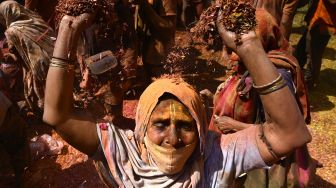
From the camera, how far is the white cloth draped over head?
2.18 meters

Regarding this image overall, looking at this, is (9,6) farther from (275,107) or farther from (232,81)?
(275,107)

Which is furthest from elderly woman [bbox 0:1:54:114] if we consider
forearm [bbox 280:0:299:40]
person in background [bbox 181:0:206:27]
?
forearm [bbox 280:0:299:40]

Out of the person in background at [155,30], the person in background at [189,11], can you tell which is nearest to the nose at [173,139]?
the person in background at [155,30]

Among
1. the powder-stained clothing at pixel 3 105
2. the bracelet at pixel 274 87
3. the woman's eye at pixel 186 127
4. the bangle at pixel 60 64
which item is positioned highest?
the bangle at pixel 60 64

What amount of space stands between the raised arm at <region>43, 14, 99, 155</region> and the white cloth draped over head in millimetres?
181

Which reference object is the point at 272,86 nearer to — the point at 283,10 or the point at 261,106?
the point at 261,106

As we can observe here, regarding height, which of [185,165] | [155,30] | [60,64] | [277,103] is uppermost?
[155,30]

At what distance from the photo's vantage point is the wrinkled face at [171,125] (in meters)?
2.12

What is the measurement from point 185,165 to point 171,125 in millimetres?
291

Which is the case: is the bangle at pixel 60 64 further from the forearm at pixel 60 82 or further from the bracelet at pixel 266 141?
the bracelet at pixel 266 141

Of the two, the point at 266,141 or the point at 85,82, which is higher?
the point at 85,82

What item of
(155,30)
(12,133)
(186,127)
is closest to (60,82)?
(186,127)

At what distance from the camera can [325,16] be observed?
644 centimetres

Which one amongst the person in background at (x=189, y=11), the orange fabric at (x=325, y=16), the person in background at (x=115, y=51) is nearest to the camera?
the person in background at (x=115, y=51)
